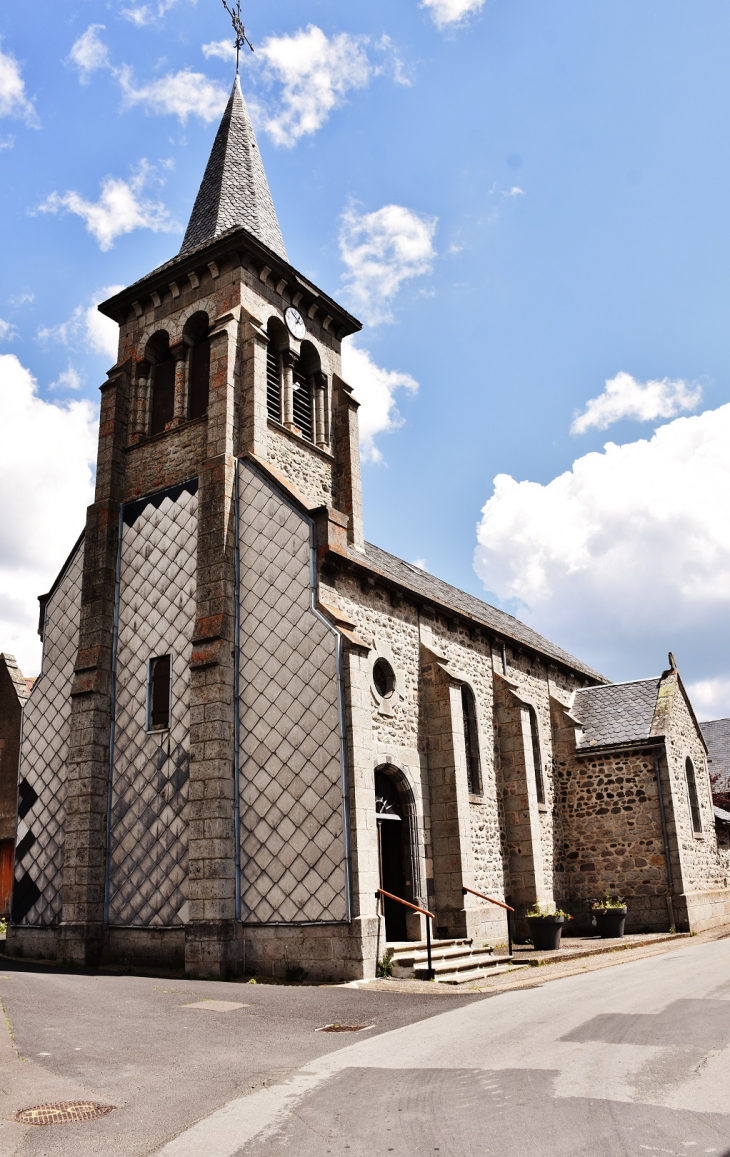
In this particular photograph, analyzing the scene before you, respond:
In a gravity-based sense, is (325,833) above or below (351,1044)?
above

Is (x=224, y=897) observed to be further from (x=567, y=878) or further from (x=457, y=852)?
(x=567, y=878)

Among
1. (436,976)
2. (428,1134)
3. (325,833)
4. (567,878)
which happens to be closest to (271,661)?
(325,833)

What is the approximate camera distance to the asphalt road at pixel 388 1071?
4672mm

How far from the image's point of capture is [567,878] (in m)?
20.5

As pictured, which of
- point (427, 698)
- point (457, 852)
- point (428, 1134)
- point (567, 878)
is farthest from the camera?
point (567, 878)

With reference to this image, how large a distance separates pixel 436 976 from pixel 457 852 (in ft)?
11.1

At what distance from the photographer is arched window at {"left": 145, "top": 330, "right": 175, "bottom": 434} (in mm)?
17337

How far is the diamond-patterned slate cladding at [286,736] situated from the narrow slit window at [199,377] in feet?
9.91

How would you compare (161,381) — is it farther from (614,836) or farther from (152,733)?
(614,836)

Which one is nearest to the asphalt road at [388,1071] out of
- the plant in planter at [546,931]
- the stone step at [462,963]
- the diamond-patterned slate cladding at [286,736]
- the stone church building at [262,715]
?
the stone step at [462,963]

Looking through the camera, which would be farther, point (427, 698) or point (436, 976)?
point (427, 698)

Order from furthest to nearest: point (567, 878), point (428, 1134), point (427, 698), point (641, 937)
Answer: point (567, 878)
point (641, 937)
point (427, 698)
point (428, 1134)

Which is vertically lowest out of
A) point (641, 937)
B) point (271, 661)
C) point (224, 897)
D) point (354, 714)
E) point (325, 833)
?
point (641, 937)

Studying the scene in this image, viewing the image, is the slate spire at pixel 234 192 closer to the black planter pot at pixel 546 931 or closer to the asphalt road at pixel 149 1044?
the asphalt road at pixel 149 1044
